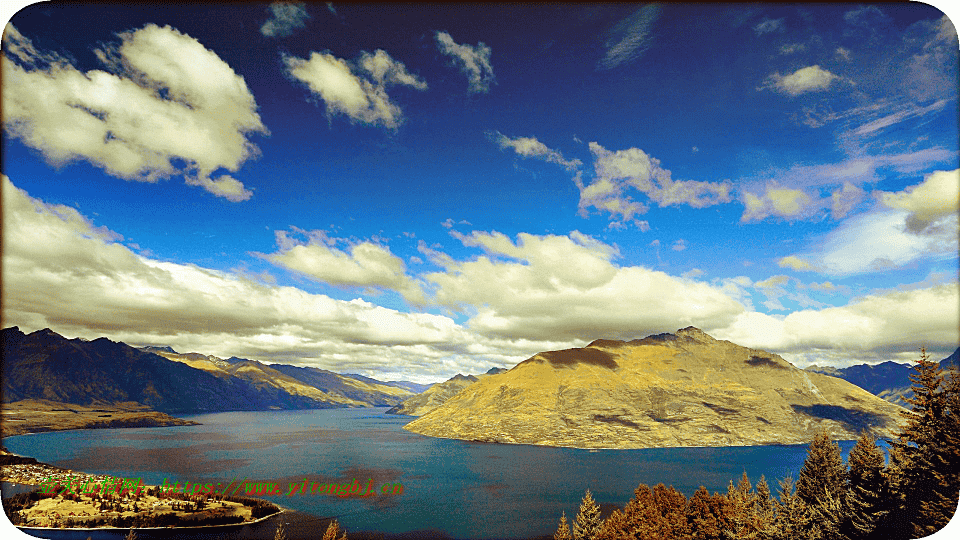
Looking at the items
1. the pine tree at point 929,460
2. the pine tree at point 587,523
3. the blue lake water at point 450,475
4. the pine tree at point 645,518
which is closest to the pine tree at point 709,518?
the pine tree at point 645,518

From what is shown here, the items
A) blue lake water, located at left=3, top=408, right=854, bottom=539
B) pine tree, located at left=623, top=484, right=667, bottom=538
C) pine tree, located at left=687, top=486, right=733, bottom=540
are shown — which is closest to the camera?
pine tree, located at left=687, top=486, right=733, bottom=540

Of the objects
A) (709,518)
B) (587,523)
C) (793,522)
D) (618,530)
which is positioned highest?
(709,518)

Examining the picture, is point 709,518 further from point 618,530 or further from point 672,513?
point 618,530

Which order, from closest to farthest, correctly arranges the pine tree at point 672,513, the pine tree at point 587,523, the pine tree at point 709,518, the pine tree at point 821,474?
the pine tree at point 709,518
the pine tree at point 672,513
the pine tree at point 587,523
the pine tree at point 821,474

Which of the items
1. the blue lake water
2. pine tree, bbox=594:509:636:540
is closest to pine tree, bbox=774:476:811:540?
pine tree, bbox=594:509:636:540

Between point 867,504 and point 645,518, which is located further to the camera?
point 645,518

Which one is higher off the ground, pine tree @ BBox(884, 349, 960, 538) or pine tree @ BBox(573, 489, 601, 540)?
pine tree @ BBox(884, 349, 960, 538)

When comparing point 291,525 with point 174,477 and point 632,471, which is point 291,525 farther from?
point 632,471

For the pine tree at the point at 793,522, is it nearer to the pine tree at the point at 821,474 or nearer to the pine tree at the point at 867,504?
the pine tree at the point at 821,474

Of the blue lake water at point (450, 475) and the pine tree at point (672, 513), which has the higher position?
the pine tree at point (672, 513)

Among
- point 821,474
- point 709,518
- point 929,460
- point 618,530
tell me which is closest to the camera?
point 929,460

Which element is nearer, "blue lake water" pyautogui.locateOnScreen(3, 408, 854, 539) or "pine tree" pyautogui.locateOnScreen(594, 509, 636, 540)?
"pine tree" pyautogui.locateOnScreen(594, 509, 636, 540)

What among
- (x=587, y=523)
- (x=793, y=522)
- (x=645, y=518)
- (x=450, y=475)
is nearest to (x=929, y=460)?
(x=645, y=518)

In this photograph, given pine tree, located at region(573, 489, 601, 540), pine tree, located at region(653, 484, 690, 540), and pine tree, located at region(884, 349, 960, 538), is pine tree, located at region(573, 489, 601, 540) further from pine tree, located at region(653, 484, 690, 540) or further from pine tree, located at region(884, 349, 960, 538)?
pine tree, located at region(884, 349, 960, 538)
